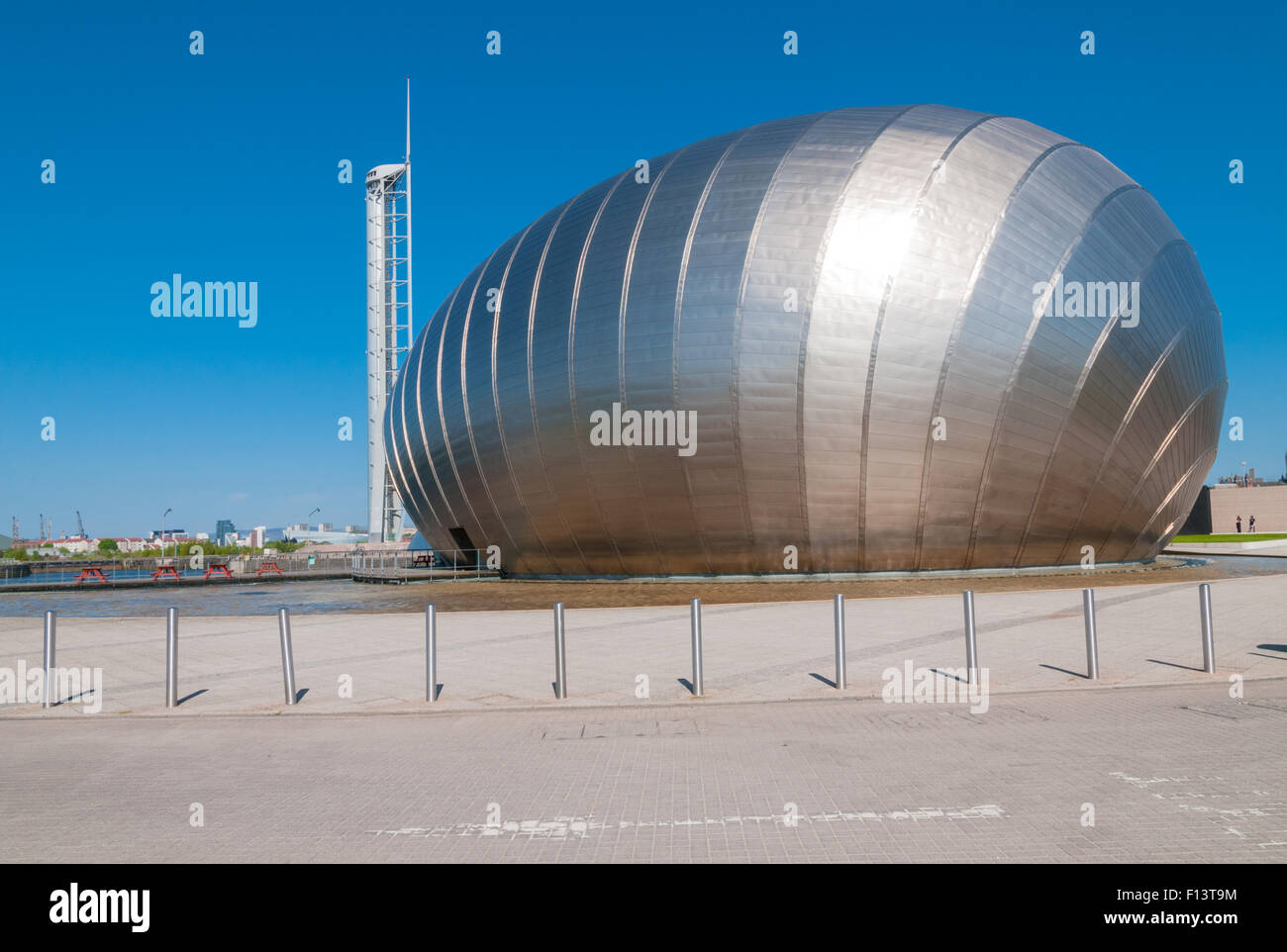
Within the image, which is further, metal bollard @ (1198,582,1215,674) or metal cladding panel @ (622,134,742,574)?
metal cladding panel @ (622,134,742,574)

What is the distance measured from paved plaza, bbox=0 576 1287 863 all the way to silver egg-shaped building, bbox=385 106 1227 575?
38.0ft

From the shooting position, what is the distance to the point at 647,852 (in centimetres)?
468

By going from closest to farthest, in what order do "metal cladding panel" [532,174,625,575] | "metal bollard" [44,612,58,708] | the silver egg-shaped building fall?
1. "metal bollard" [44,612,58,708]
2. the silver egg-shaped building
3. "metal cladding panel" [532,174,625,575]

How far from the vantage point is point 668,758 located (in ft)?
22.4

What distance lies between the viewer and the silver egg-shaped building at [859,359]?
23953 mm

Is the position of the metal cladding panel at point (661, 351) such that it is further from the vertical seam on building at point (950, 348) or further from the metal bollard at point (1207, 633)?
the metal bollard at point (1207, 633)

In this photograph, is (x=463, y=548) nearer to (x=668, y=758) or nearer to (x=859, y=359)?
(x=859, y=359)

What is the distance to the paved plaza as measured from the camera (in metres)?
4.85

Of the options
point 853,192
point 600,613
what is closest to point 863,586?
point 600,613

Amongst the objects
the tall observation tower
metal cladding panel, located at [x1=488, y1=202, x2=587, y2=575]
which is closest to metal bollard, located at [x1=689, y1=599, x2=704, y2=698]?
metal cladding panel, located at [x1=488, y1=202, x2=587, y2=575]

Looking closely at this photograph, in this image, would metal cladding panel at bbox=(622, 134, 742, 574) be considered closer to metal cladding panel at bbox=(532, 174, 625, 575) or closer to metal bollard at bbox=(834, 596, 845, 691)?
metal cladding panel at bbox=(532, 174, 625, 575)

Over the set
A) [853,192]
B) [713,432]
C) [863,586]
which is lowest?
[863,586]
